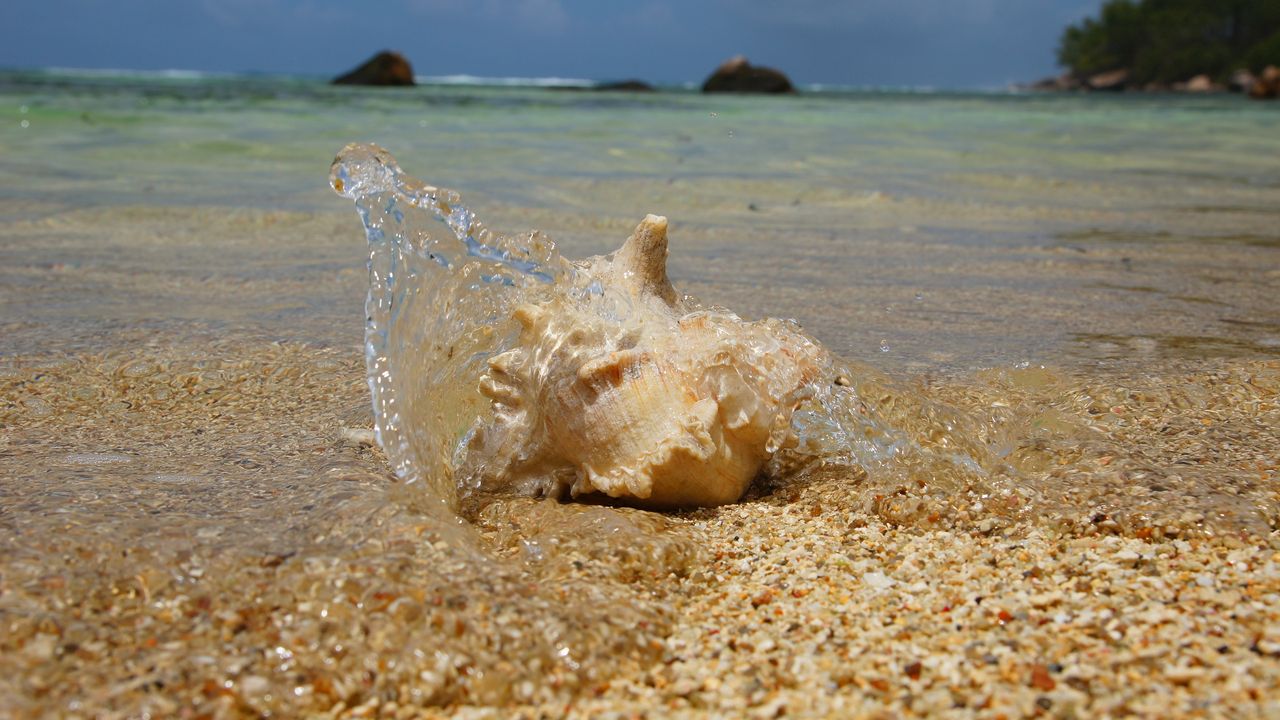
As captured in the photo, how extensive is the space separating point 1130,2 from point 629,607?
95.1 m

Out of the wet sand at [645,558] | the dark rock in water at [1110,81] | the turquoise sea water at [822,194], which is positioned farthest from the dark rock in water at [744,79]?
the dark rock in water at [1110,81]

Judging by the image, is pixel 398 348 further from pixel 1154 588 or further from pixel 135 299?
pixel 135 299

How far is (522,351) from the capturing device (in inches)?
86.4

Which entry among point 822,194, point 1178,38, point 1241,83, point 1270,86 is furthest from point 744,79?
point 1178,38

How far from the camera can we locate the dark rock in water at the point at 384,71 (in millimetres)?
35031

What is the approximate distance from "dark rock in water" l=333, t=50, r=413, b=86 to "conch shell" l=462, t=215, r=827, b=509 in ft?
115

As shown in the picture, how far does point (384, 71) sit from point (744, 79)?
1334 cm

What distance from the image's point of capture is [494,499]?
221cm

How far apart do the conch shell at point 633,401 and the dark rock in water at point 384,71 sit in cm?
3506

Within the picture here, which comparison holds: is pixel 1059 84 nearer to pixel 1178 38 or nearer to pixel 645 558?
pixel 1178 38

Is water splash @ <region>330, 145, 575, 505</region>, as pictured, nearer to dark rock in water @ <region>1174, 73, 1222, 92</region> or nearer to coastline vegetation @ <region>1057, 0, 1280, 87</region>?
dark rock in water @ <region>1174, 73, 1222, 92</region>

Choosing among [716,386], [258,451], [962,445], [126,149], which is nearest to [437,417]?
[258,451]

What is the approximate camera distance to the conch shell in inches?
81.9

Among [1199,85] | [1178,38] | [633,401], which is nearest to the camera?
[633,401]
